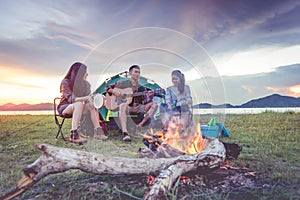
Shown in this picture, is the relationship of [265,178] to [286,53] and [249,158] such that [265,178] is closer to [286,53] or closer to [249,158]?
[249,158]

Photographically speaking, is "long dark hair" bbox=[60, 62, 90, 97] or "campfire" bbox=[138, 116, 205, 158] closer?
"campfire" bbox=[138, 116, 205, 158]

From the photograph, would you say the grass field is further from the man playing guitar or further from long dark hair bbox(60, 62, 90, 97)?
long dark hair bbox(60, 62, 90, 97)

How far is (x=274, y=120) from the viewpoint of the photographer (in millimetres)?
2828

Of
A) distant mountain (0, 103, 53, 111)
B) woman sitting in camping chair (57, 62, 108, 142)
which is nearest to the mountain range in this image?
distant mountain (0, 103, 53, 111)

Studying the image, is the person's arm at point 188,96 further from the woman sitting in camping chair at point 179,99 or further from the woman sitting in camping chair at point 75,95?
the woman sitting in camping chair at point 75,95

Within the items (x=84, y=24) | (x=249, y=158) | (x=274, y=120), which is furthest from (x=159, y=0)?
(x=274, y=120)

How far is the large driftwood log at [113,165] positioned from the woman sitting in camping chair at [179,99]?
1.15ft

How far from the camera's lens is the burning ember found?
1.64 meters

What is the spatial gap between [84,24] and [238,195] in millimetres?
1273

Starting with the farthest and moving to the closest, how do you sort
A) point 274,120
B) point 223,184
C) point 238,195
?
point 274,120 → point 223,184 → point 238,195

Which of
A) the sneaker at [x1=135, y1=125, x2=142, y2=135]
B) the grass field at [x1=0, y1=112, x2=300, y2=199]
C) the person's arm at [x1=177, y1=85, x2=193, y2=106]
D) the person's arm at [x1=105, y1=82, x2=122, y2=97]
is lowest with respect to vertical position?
the grass field at [x1=0, y1=112, x2=300, y2=199]

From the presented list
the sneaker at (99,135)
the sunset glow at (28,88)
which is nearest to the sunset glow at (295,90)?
the sneaker at (99,135)

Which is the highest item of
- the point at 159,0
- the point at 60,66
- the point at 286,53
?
the point at 159,0

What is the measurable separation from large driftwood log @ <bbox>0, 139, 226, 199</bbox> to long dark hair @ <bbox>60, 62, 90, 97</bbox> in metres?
0.71
